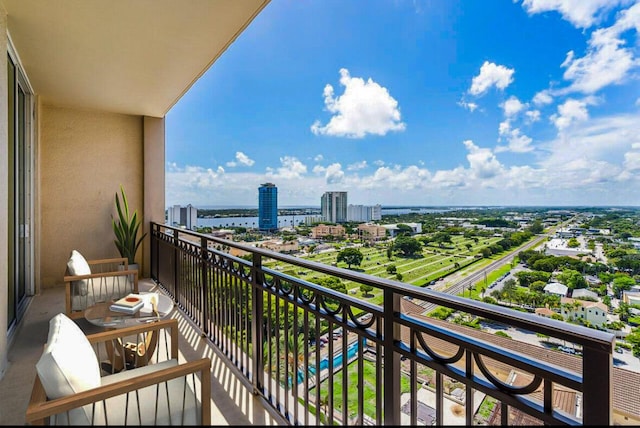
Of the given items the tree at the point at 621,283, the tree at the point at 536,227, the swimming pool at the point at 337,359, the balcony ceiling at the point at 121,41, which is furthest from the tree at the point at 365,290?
the tree at the point at 536,227

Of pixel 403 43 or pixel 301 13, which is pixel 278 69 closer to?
pixel 301 13

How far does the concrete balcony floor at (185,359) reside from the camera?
6.00ft

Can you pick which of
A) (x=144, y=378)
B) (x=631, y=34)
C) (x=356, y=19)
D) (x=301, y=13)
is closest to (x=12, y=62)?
(x=144, y=378)

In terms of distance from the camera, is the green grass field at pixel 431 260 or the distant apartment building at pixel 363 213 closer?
the green grass field at pixel 431 260

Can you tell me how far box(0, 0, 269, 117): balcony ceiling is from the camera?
2.53 meters

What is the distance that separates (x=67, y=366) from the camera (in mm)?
1180

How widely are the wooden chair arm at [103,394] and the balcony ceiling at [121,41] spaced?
2.53m

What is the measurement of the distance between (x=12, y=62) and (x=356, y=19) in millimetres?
13368

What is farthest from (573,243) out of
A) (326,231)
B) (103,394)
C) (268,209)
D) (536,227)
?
(268,209)

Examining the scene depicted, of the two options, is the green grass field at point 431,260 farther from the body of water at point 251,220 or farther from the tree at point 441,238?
the body of water at point 251,220

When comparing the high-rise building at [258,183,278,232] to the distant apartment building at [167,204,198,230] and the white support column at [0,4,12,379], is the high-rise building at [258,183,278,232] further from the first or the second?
the white support column at [0,4,12,379]

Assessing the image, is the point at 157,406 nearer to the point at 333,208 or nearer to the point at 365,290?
the point at 365,290

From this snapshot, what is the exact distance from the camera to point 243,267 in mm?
2275

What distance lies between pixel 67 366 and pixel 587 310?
137 inches
